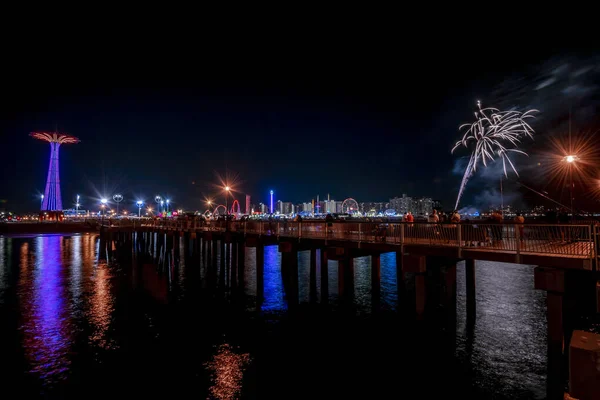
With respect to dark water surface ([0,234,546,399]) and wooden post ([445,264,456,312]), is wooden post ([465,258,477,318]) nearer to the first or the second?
dark water surface ([0,234,546,399])

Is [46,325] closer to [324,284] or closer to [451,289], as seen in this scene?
[324,284]

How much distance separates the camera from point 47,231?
108 metres

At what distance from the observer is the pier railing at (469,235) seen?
39.3ft

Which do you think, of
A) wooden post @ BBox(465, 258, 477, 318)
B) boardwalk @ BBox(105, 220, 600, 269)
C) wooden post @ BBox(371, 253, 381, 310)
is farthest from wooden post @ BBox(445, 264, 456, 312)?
wooden post @ BBox(371, 253, 381, 310)

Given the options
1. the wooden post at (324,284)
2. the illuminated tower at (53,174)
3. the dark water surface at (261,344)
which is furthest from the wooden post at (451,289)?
the illuminated tower at (53,174)

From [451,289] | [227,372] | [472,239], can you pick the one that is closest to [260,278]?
[227,372]

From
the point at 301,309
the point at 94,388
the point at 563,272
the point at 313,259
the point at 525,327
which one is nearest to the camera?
the point at 563,272

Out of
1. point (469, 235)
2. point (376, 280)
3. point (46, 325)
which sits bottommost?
point (46, 325)

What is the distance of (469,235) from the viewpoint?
1451 centimetres

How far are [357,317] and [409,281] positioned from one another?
13.0m

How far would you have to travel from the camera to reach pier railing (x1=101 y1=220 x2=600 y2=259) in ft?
39.3

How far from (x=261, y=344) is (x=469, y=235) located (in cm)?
1020

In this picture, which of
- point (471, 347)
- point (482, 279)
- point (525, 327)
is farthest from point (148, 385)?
point (482, 279)

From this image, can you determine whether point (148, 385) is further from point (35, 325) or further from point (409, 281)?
point (409, 281)
